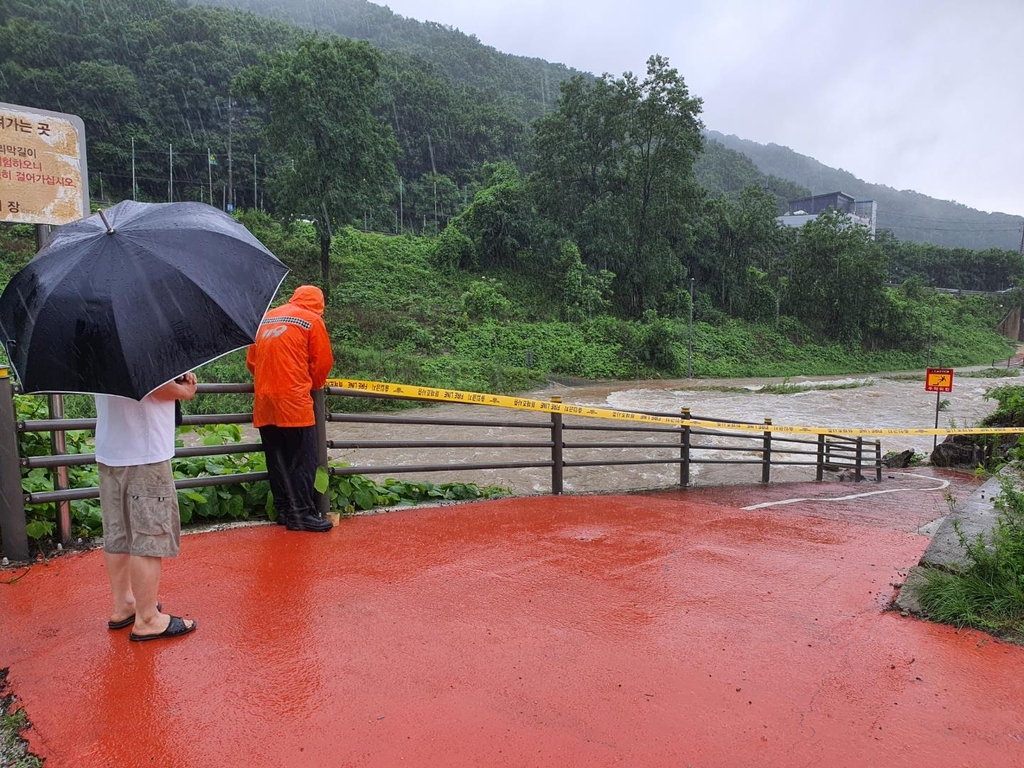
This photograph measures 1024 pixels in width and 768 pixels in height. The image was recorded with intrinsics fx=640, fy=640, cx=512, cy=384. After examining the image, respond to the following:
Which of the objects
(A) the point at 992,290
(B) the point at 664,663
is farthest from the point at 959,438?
(A) the point at 992,290

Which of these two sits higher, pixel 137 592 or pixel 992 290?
pixel 992 290

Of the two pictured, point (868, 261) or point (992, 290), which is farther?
point (992, 290)

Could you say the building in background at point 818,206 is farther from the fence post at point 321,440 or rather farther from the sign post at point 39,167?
the sign post at point 39,167

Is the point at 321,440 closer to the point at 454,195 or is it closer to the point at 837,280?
the point at 837,280

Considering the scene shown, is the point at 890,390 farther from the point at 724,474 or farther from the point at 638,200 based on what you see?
the point at 724,474

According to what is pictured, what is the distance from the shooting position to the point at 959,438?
1423 centimetres

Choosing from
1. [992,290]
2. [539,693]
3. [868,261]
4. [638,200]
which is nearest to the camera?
[539,693]

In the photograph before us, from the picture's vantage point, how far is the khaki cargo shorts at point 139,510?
2.67 meters

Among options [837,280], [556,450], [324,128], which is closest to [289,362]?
[556,450]

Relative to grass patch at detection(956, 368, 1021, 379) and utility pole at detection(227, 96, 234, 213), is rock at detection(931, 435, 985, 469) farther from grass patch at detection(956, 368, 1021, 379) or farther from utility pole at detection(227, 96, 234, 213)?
utility pole at detection(227, 96, 234, 213)

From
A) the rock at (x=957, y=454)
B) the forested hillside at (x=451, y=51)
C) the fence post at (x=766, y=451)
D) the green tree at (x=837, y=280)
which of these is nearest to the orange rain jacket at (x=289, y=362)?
the fence post at (x=766, y=451)

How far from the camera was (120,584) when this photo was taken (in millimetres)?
2820

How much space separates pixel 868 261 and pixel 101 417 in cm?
6026

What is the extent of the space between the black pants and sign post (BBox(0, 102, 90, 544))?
1102 millimetres
